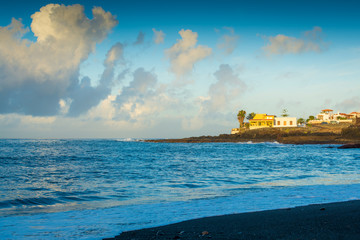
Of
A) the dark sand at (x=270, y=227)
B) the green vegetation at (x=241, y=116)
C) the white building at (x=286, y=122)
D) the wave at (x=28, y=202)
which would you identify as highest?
the green vegetation at (x=241, y=116)

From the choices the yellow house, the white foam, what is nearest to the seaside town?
the yellow house

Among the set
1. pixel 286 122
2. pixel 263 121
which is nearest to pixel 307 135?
pixel 286 122

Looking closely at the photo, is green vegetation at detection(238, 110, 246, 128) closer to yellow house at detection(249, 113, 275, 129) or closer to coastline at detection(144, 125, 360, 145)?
yellow house at detection(249, 113, 275, 129)

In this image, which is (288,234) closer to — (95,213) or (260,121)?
(95,213)

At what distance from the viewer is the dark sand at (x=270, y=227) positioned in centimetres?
552

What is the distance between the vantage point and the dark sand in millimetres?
5520

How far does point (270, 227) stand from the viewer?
634 centimetres

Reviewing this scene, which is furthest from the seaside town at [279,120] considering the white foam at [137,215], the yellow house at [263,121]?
the white foam at [137,215]

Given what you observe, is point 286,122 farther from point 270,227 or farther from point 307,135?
point 270,227

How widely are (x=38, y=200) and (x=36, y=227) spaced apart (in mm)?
4623

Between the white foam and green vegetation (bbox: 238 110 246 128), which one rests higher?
green vegetation (bbox: 238 110 246 128)

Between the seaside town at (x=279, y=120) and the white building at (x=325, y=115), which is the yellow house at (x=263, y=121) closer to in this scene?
the seaside town at (x=279, y=120)

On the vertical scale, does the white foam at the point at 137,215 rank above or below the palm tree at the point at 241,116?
below

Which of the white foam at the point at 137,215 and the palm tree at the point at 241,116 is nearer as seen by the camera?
the white foam at the point at 137,215
